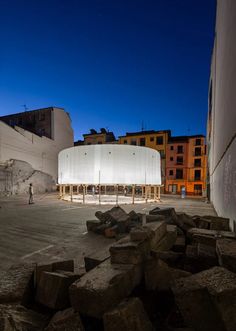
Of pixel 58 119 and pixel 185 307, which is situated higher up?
pixel 58 119

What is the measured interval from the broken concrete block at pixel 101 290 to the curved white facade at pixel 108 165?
13.2 m

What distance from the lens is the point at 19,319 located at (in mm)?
2025

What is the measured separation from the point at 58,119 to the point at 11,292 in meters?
35.5

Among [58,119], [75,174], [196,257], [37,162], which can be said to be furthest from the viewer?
[58,119]

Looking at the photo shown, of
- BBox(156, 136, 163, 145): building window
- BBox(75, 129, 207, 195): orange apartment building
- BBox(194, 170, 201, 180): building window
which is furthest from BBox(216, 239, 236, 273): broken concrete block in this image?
BBox(156, 136, 163, 145): building window

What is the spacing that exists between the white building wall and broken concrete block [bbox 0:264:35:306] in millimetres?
24076

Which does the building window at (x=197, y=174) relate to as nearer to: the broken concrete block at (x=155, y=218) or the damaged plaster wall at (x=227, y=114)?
the damaged plaster wall at (x=227, y=114)

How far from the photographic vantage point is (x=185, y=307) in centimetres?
185

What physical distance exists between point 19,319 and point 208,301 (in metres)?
1.86

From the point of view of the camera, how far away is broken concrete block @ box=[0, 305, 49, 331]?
1.91m

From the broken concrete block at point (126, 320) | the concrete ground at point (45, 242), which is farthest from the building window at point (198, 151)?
the broken concrete block at point (126, 320)

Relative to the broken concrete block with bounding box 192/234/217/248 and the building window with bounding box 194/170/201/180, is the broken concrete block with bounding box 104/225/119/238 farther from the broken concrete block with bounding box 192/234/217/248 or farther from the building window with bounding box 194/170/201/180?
the building window with bounding box 194/170/201/180

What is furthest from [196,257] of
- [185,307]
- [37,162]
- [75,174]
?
[37,162]

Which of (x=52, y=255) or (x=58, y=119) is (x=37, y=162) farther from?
(x=52, y=255)
